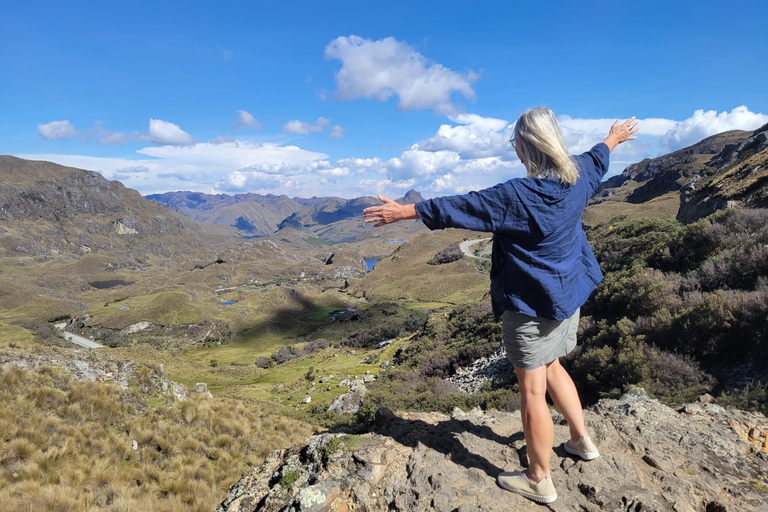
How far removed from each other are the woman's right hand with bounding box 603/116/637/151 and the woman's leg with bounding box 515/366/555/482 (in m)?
2.56

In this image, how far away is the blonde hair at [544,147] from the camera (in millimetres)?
2857

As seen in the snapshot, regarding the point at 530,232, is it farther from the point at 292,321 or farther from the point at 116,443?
the point at 292,321

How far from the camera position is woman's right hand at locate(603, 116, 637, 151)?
3.87 meters

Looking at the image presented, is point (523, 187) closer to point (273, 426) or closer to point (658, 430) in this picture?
point (658, 430)

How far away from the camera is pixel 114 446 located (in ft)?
20.8

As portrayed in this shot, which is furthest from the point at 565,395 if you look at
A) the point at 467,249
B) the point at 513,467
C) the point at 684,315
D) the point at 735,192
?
the point at 467,249

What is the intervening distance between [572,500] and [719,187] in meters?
27.2

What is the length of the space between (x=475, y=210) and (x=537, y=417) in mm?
1909

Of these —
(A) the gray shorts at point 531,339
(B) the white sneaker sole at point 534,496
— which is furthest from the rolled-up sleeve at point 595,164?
(B) the white sneaker sole at point 534,496

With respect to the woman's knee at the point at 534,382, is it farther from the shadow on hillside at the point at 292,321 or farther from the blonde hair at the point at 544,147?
the shadow on hillside at the point at 292,321

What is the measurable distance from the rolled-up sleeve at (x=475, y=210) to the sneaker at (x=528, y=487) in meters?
2.34

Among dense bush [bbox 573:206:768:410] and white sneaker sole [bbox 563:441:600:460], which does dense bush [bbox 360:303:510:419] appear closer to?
dense bush [bbox 573:206:768:410]

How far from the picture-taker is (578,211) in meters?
3.07

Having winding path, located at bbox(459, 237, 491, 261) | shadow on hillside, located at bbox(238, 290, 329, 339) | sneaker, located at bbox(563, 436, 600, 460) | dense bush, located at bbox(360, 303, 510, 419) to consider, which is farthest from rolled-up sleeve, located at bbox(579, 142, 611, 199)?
winding path, located at bbox(459, 237, 491, 261)
